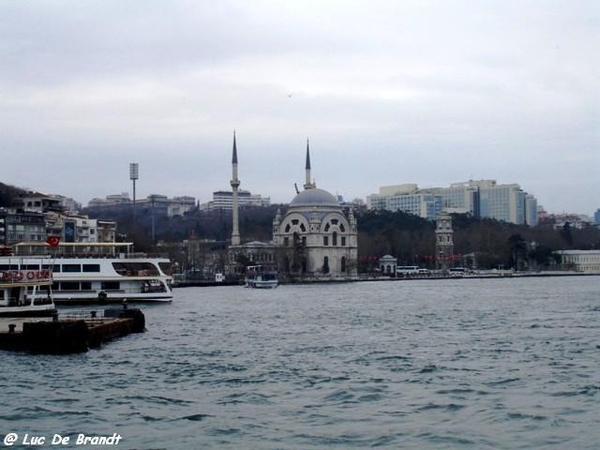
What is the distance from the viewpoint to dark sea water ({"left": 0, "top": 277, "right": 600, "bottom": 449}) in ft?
53.7

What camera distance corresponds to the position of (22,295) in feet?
98.5

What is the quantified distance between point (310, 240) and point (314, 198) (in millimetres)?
5475

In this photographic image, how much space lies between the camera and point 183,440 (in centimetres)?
1589

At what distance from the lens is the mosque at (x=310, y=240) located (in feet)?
388

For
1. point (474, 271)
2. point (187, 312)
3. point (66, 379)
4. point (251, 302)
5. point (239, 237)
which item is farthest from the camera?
point (474, 271)

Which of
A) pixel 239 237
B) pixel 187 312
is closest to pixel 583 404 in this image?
pixel 187 312

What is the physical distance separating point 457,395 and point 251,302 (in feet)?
124

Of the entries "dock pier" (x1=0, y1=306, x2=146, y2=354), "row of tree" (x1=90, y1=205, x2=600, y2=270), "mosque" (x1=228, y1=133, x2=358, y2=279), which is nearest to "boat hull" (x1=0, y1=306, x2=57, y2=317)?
"dock pier" (x1=0, y1=306, x2=146, y2=354)

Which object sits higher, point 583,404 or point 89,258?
point 89,258

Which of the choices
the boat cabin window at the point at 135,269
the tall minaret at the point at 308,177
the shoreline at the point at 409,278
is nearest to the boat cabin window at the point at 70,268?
the boat cabin window at the point at 135,269

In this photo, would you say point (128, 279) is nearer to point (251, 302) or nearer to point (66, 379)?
point (251, 302)

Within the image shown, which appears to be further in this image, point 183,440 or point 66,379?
point 66,379

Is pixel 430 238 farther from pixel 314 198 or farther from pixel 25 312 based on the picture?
pixel 25 312

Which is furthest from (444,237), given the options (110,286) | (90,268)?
(90,268)
